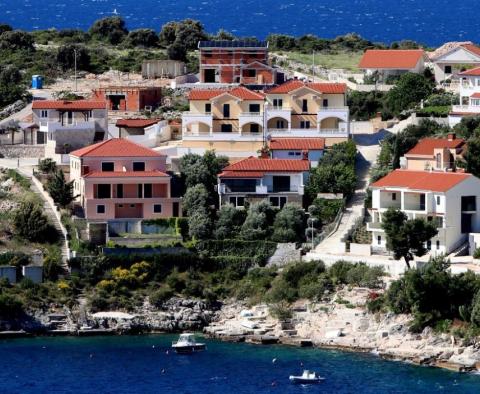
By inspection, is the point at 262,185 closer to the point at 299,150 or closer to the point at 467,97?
the point at 299,150

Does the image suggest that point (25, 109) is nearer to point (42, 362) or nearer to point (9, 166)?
point (9, 166)

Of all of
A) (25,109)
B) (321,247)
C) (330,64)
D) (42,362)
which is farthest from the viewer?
(330,64)

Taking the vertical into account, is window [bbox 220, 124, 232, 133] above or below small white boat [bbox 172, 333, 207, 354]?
above

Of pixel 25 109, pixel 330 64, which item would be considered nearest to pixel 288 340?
pixel 25 109

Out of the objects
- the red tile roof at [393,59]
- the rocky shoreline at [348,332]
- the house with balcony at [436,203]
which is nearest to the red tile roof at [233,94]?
the house with balcony at [436,203]

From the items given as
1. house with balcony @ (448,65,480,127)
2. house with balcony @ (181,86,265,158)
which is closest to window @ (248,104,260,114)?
house with balcony @ (181,86,265,158)

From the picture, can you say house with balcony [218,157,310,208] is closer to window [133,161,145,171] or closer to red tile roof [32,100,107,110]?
window [133,161,145,171]
